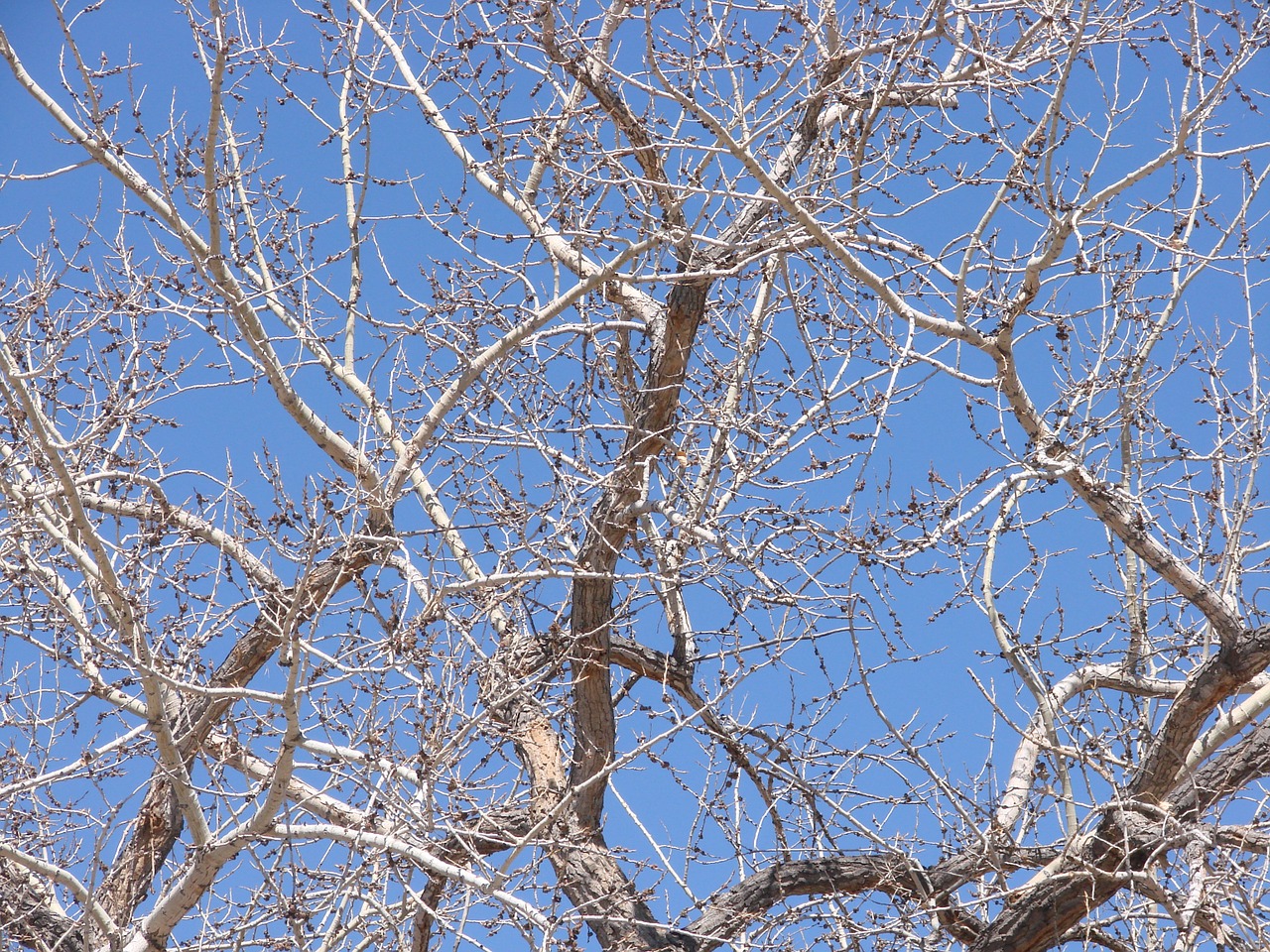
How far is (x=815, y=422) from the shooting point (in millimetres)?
6297

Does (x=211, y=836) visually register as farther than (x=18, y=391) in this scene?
Yes

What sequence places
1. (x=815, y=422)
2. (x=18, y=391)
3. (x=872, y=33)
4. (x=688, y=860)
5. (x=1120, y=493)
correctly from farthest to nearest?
(x=688, y=860)
(x=815, y=422)
(x=1120, y=493)
(x=872, y=33)
(x=18, y=391)

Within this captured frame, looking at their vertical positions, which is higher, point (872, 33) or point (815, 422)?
point (872, 33)

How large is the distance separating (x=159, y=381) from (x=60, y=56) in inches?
64.3

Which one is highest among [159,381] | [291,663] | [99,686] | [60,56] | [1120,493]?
[60,56]

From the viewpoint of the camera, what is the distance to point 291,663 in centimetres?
503

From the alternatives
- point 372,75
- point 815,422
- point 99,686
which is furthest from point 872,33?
point 99,686

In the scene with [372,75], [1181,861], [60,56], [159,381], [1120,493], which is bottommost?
A: [1181,861]

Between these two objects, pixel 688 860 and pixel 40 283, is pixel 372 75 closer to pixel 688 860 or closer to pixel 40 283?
pixel 40 283

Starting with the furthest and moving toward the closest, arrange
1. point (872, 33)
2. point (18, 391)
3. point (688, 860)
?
point (688, 860), point (872, 33), point (18, 391)

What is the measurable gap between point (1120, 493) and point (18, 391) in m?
4.72

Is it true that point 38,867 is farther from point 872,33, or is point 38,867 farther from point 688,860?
point 872,33

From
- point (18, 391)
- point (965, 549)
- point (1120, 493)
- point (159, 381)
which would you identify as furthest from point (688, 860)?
point (18, 391)

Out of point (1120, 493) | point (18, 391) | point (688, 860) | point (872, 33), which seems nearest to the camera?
point (18, 391)
